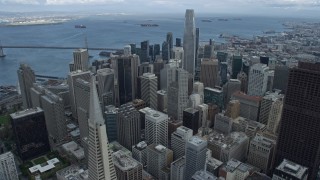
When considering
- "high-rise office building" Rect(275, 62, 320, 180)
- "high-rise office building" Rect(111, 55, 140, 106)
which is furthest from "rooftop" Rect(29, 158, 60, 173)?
"high-rise office building" Rect(275, 62, 320, 180)

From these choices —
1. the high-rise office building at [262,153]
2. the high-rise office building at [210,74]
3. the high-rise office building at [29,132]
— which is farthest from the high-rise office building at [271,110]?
the high-rise office building at [29,132]

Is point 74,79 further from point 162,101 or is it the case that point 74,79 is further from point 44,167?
point 44,167

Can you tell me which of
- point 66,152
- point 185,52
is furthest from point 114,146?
point 185,52

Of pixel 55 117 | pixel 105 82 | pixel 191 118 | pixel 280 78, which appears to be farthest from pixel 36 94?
pixel 280 78

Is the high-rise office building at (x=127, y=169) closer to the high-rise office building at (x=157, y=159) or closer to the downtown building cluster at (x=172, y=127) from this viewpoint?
the downtown building cluster at (x=172, y=127)

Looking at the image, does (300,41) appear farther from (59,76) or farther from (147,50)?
(59,76)

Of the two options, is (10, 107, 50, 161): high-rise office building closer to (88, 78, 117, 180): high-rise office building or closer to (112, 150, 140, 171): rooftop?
(112, 150, 140, 171): rooftop
